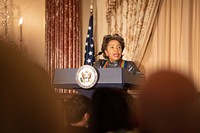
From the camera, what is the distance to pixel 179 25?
4.36 meters

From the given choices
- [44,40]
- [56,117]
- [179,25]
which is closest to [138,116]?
[56,117]

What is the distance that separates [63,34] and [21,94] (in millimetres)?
4374

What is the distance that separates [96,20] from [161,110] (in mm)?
4233

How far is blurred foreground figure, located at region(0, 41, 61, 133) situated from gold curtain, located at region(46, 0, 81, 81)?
4292 mm

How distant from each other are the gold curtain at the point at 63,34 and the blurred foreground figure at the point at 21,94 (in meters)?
4.29

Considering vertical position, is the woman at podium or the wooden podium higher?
the woman at podium

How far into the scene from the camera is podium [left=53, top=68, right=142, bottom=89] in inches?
99.1

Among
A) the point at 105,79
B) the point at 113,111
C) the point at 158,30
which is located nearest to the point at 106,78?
the point at 105,79

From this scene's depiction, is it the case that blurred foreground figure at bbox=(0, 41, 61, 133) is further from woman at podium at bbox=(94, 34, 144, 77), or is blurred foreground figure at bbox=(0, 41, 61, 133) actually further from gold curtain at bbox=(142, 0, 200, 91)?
gold curtain at bbox=(142, 0, 200, 91)

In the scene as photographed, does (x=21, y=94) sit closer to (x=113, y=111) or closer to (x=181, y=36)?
(x=113, y=111)

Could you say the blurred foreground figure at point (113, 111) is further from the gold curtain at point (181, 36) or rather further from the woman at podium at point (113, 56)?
the gold curtain at point (181, 36)

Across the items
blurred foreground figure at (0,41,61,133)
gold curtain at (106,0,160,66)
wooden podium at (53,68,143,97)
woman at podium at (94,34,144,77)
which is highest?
gold curtain at (106,0,160,66)

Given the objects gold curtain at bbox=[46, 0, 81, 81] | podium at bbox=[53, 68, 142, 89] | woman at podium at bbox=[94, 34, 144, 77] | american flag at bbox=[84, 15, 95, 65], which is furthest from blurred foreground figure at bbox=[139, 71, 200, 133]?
gold curtain at bbox=[46, 0, 81, 81]

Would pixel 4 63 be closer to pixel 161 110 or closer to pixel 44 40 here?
pixel 161 110
